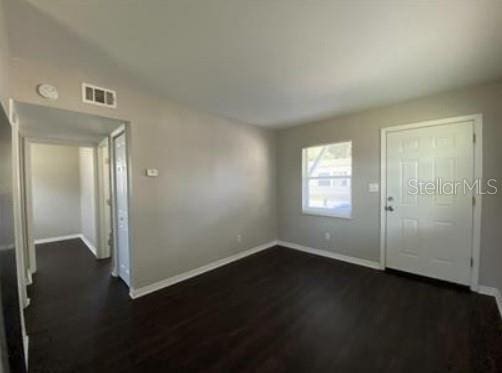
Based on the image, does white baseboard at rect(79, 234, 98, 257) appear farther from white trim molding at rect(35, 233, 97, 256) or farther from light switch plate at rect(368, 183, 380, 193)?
light switch plate at rect(368, 183, 380, 193)

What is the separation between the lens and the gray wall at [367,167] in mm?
2543

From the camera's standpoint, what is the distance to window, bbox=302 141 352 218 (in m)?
3.79

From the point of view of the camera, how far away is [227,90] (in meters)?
2.69

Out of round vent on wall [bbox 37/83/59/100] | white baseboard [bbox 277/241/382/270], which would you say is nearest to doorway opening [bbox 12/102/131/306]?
round vent on wall [bbox 37/83/59/100]

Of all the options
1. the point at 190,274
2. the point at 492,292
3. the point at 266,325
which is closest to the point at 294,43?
the point at 266,325

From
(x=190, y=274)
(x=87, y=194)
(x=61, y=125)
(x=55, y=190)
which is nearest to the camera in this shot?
(x=61, y=125)

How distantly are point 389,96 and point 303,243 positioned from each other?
2.78 m

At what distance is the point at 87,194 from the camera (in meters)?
5.09

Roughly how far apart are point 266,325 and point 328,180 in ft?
8.84

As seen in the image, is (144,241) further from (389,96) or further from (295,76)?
(389,96)

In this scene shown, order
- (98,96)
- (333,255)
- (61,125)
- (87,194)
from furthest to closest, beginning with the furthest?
(87,194), (333,255), (61,125), (98,96)

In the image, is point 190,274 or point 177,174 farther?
point 190,274

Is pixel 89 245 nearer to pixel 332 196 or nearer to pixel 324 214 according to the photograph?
pixel 324 214

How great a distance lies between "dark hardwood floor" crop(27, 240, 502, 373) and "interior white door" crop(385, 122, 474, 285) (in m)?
0.31
